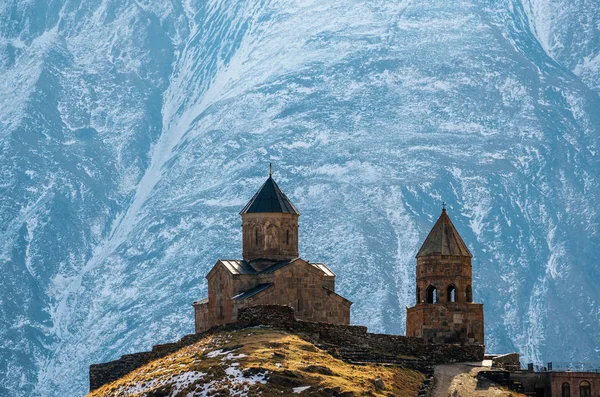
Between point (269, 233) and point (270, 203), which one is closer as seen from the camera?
point (269, 233)

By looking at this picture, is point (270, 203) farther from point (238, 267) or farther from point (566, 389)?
point (566, 389)

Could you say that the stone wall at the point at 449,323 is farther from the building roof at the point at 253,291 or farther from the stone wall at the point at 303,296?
the building roof at the point at 253,291

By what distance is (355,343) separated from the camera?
317 feet

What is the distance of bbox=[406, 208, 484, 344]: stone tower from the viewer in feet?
344

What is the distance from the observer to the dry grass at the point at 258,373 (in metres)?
83.6

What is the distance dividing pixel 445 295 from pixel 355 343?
10.8m

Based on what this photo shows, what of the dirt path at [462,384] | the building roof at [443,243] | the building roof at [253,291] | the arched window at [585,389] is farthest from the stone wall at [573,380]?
the building roof at [253,291]

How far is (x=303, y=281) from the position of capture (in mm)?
107812

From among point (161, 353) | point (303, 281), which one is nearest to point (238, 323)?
point (161, 353)

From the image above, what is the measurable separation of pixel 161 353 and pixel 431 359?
1422 centimetres

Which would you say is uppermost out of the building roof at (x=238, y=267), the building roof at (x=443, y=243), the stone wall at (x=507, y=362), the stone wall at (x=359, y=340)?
the building roof at (x=443, y=243)

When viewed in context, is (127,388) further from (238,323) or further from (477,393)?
(477,393)

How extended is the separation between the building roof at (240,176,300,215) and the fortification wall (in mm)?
14563

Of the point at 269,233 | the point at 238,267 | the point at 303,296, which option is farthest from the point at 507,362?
the point at 269,233
